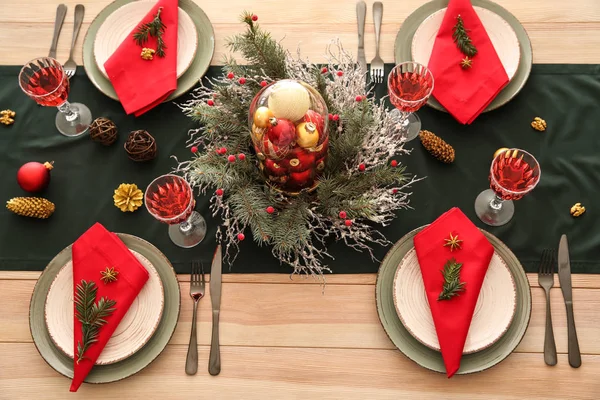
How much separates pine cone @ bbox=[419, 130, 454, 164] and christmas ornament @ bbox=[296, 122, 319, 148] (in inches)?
15.7

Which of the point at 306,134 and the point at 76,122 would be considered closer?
the point at 306,134

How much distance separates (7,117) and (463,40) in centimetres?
127

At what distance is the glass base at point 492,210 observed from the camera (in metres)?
1.18

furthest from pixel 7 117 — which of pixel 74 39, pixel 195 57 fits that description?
pixel 195 57

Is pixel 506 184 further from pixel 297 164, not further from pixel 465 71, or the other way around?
pixel 297 164

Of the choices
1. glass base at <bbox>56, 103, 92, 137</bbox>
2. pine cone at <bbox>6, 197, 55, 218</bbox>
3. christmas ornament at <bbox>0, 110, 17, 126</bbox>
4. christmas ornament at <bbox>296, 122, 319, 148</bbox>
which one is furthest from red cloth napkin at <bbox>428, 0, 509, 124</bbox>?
christmas ornament at <bbox>0, 110, 17, 126</bbox>

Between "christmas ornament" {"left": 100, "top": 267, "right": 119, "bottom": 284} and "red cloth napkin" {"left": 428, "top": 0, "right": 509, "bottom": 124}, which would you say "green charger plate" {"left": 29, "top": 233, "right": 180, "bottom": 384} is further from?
"red cloth napkin" {"left": 428, "top": 0, "right": 509, "bottom": 124}

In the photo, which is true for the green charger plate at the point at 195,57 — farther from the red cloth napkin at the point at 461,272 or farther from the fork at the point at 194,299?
the red cloth napkin at the point at 461,272

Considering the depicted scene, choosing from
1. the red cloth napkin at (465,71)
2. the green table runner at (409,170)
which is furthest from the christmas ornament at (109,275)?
the red cloth napkin at (465,71)

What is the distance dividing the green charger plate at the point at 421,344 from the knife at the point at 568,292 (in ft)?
0.34

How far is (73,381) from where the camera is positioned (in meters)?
1.02

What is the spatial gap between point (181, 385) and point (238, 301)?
0.74ft

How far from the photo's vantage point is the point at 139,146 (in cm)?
121

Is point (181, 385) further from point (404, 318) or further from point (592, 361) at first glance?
point (592, 361)
